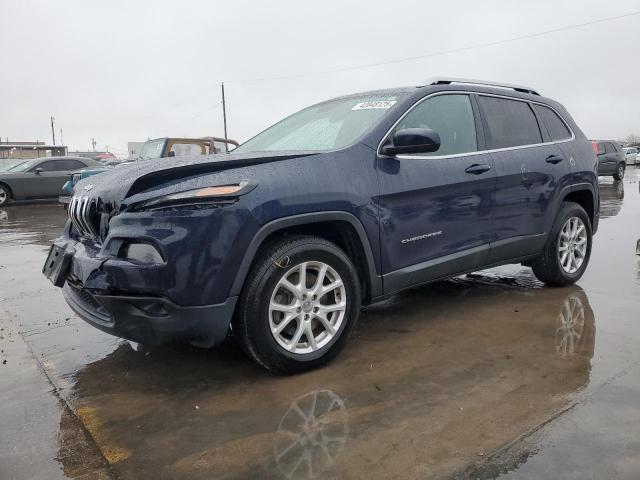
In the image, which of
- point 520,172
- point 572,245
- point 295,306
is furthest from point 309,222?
point 572,245

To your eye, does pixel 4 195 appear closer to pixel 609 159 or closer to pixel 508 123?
pixel 508 123

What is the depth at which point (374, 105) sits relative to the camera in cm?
390

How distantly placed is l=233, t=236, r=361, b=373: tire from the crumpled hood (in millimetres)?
507

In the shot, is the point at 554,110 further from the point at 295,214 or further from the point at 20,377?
the point at 20,377

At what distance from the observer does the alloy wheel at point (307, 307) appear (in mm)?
3068

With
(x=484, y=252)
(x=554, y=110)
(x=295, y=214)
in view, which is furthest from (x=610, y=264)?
(x=295, y=214)

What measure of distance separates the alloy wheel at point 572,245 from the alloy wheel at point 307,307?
2624mm

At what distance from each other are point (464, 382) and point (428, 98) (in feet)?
6.70

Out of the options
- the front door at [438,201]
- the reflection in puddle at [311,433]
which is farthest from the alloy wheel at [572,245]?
the reflection in puddle at [311,433]

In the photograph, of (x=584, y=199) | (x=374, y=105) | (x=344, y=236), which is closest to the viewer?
(x=344, y=236)

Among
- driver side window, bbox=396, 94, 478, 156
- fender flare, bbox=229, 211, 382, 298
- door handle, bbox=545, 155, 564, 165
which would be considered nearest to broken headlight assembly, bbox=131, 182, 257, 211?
fender flare, bbox=229, 211, 382, 298

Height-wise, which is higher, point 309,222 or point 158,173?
point 158,173

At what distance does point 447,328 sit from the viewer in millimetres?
3998

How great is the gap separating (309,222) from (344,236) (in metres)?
0.34
